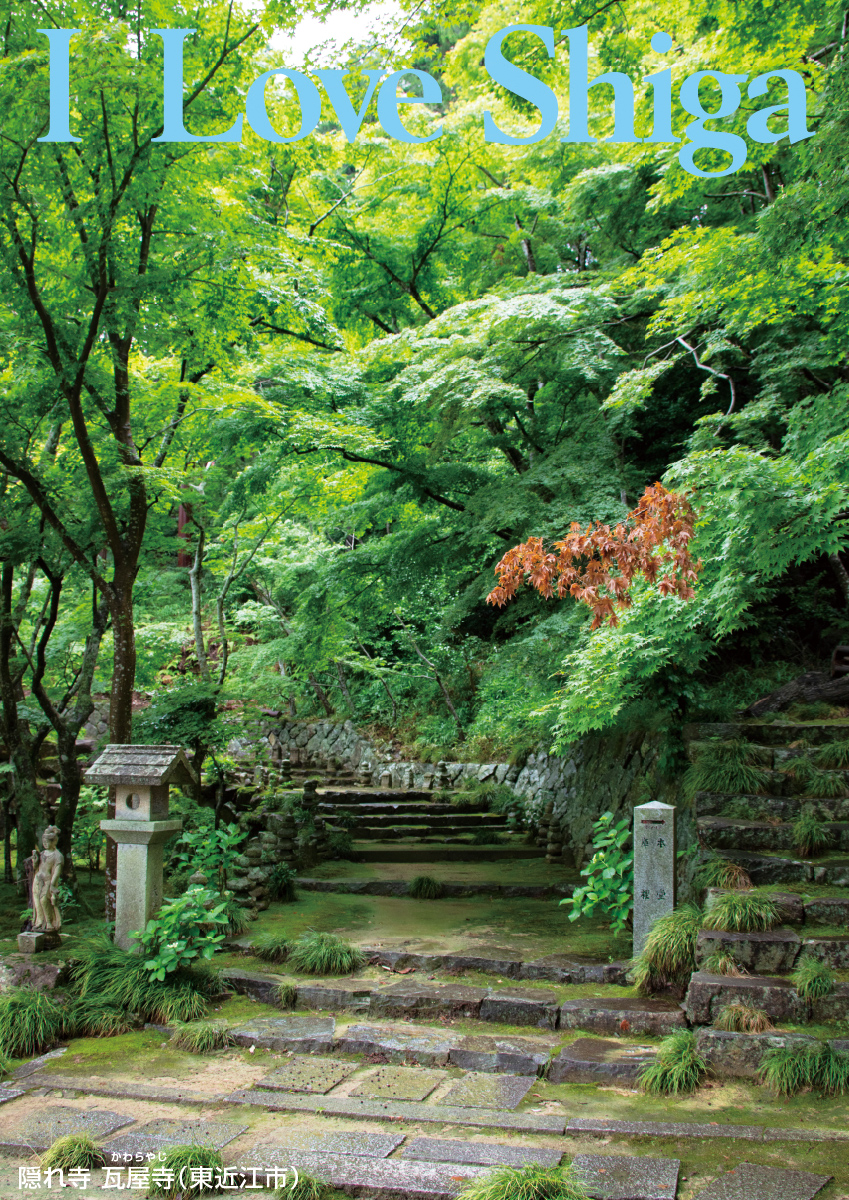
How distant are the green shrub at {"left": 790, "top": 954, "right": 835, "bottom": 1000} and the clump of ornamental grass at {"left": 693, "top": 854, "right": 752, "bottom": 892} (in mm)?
988

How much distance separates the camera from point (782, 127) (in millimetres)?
7117

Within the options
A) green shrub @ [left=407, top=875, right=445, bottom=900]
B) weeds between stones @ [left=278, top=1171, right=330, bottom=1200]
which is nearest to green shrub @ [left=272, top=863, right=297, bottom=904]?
green shrub @ [left=407, top=875, right=445, bottom=900]

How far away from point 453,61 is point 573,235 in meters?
2.94

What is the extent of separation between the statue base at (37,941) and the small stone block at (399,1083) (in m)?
3.37

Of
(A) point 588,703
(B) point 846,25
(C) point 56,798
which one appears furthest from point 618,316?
(C) point 56,798

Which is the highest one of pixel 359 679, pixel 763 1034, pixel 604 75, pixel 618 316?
pixel 604 75

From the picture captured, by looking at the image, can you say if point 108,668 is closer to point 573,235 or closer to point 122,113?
point 122,113

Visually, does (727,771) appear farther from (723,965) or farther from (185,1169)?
(185,1169)

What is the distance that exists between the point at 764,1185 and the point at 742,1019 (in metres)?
1.53

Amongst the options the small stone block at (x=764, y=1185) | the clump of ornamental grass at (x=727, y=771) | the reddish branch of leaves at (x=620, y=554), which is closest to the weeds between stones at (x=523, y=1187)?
the small stone block at (x=764, y=1185)

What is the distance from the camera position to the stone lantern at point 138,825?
21.6 feet

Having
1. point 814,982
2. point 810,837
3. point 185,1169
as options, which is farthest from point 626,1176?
point 810,837

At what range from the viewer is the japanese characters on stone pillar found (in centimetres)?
630

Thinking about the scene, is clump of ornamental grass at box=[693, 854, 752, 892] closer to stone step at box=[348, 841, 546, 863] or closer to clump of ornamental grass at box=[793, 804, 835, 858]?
clump of ornamental grass at box=[793, 804, 835, 858]
